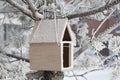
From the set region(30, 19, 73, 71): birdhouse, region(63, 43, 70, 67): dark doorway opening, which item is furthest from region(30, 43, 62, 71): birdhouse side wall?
region(63, 43, 70, 67): dark doorway opening

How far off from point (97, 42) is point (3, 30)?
90 centimetres

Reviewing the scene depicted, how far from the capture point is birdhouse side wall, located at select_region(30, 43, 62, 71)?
3.79 ft

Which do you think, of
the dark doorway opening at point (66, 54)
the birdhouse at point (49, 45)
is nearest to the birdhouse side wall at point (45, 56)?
the birdhouse at point (49, 45)

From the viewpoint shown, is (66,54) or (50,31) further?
(66,54)

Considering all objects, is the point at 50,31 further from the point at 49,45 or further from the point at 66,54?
the point at 66,54

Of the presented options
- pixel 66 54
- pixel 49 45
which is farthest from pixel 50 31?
pixel 66 54

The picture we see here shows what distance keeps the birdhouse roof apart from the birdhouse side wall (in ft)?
0.06

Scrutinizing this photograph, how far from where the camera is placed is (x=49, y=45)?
1.17 meters

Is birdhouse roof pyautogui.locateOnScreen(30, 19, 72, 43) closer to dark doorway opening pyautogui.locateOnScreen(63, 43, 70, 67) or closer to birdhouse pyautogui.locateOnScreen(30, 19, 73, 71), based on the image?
birdhouse pyautogui.locateOnScreen(30, 19, 73, 71)

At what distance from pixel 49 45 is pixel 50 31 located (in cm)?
5

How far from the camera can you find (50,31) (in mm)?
1164

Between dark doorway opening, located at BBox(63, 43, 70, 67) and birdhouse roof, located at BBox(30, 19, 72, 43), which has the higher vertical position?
birdhouse roof, located at BBox(30, 19, 72, 43)

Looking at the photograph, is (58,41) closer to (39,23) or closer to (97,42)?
(39,23)

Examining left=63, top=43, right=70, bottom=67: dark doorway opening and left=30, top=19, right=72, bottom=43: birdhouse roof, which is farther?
left=63, top=43, right=70, bottom=67: dark doorway opening
